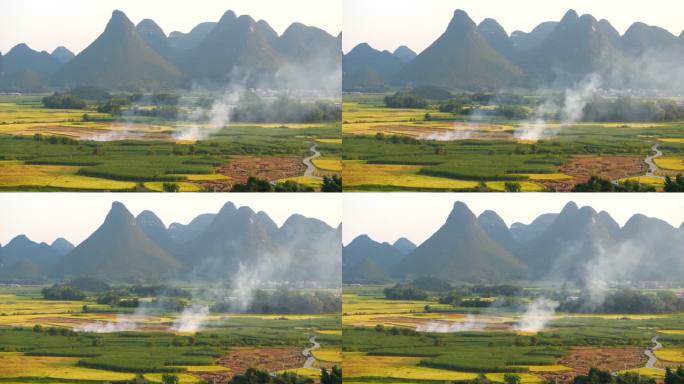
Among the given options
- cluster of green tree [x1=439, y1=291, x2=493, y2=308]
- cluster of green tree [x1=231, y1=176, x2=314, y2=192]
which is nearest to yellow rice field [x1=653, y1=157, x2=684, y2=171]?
cluster of green tree [x1=439, y1=291, x2=493, y2=308]

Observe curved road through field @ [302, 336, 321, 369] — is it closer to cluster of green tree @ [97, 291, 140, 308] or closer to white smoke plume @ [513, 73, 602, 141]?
cluster of green tree @ [97, 291, 140, 308]

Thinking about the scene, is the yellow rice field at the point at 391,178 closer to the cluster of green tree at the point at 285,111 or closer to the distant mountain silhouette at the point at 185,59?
the cluster of green tree at the point at 285,111

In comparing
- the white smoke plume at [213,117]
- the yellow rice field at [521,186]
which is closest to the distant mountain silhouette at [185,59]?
the white smoke plume at [213,117]

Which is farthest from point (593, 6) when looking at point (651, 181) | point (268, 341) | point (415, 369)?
point (268, 341)

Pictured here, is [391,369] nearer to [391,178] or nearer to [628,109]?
[391,178]

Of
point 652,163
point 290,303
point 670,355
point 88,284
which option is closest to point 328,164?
point 290,303

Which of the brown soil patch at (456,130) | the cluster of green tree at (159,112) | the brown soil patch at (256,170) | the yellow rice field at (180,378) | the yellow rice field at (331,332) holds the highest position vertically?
the cluster of green tree at (159,112)
